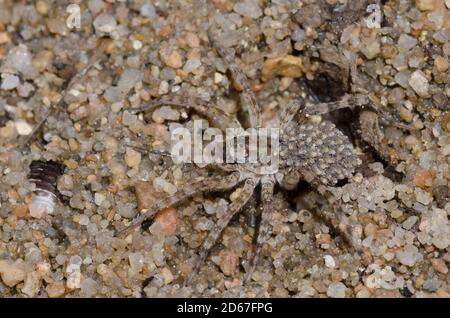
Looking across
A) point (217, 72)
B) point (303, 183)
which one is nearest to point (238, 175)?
point (303, 183)

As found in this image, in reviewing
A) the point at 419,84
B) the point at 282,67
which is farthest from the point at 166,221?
the point at 419,84

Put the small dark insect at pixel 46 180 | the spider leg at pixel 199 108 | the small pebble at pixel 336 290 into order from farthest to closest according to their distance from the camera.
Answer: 1. the spider leg at pixel 199 108
2. the small dark insect at pixel 46 180
3. the small pebble at pixel 336 290

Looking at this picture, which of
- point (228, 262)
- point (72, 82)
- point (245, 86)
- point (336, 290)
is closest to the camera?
point (336, 290)

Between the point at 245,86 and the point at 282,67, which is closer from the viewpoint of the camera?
the point at 245,86

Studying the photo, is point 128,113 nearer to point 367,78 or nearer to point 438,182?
point 367,78

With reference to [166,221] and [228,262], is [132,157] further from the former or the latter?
[228,262]

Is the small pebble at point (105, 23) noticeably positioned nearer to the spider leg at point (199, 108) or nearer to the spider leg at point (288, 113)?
the spider leg at point (199, 108)

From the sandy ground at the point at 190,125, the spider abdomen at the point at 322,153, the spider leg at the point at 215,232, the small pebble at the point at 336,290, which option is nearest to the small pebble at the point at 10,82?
the sandy ground at the point at 190,125

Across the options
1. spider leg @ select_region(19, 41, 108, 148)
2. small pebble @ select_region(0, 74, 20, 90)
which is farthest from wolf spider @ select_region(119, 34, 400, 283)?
small pebble @ select_region(0, 74, 20, 90)
